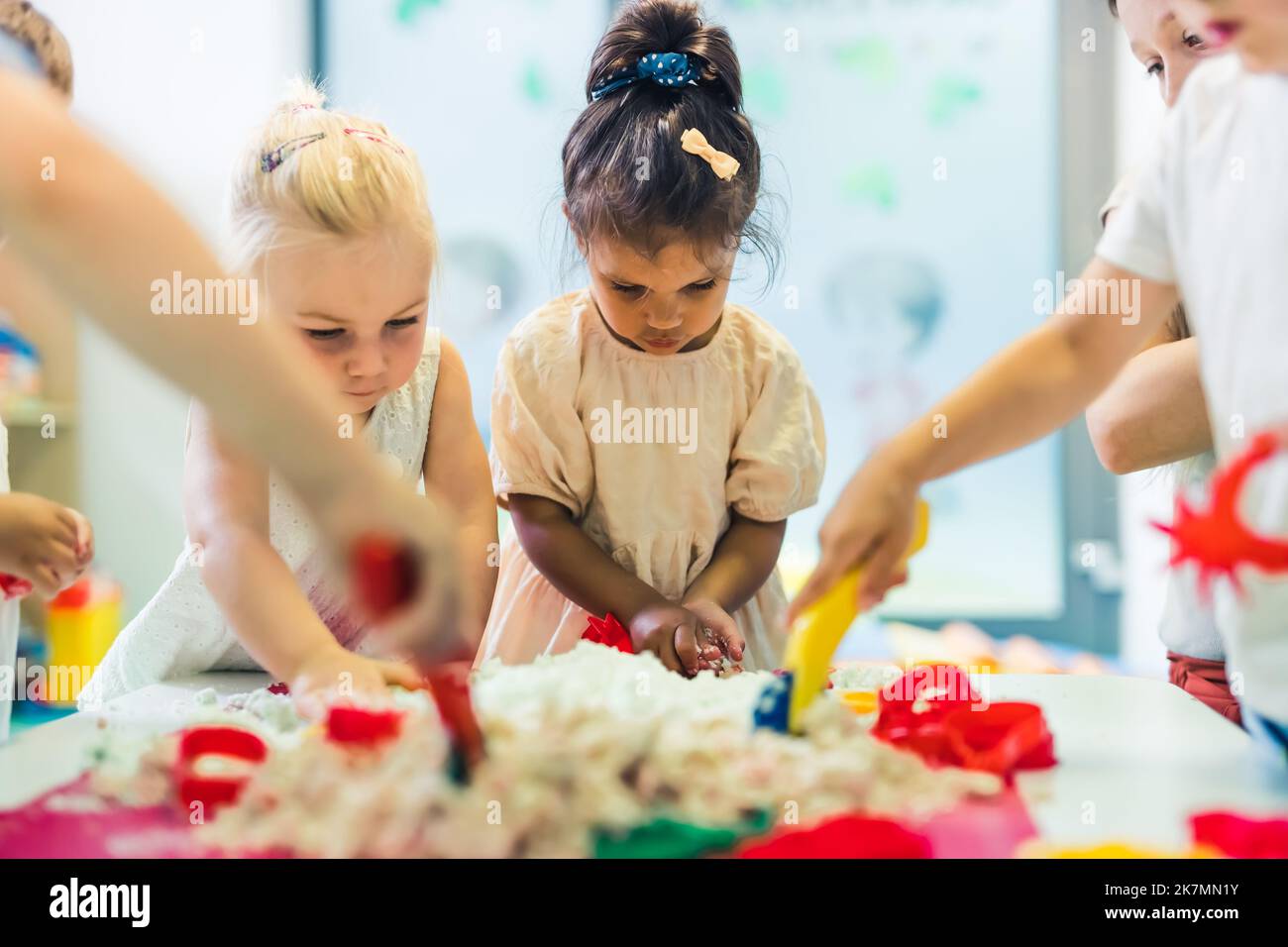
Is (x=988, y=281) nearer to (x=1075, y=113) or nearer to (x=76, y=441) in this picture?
(x=1075, y=113)

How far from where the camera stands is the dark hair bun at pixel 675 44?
115 cm

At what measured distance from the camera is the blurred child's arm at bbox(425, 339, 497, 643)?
43.9 inches

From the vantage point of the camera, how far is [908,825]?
575 millimetres

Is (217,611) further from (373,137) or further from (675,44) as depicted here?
(675,44)

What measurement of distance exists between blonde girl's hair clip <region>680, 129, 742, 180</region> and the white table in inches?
19.7

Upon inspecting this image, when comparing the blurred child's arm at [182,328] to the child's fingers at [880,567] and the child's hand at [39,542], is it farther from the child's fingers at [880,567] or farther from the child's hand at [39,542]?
the child's hand at [39,542]

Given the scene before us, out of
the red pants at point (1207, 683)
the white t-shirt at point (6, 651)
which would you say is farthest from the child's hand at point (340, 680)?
the red pants at point (1207, 683)

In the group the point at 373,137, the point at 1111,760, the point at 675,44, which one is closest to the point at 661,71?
the point at 675,44

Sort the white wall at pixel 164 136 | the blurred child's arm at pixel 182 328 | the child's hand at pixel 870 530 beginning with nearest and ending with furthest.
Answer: the blurred child's arm at pixel 182 328
the child's hand at pixel 870 530
the white wall at pixel 164 136

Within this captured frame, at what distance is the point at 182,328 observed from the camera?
44cm

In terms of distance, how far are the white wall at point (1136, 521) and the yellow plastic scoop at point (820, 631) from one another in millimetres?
1878

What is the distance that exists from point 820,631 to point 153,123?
7.78ft

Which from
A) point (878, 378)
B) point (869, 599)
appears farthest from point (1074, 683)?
point (878, 378)

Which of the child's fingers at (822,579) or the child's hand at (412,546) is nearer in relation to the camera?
the child's hand at (412,546)
